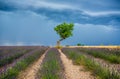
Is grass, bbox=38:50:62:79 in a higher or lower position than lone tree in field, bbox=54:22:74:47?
lower

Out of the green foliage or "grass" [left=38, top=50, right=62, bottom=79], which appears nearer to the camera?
"grass" [left=38, top=50, right=62, bottom=79]

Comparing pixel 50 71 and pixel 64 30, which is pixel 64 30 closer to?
pixel 64 30

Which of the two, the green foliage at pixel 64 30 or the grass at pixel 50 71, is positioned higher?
the green foliage at pixel 64 30

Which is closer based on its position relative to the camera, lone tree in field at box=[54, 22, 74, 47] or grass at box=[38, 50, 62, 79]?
grass at box=[38, 50, 62, 79]

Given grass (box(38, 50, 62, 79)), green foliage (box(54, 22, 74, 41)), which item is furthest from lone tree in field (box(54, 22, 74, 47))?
grass (box(38, 50, 62, 79))

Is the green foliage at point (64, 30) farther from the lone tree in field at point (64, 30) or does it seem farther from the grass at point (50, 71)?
the grass at point (50, 71)

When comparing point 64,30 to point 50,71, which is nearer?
point 50,71

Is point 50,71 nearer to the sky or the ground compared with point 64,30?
nearer to the ground

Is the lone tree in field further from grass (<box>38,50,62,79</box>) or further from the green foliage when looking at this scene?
grass (<box>38,50,62,79</box>)

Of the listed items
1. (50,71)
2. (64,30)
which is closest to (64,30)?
(64,30)

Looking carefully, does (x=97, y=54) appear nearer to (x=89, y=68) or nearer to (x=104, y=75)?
(x=89, y=68)

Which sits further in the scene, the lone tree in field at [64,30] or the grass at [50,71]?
the lone tree in field at [64,30]

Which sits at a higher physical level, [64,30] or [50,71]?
[64,30]

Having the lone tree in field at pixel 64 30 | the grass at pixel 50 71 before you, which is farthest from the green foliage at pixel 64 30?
the grass at pixel 50 71
